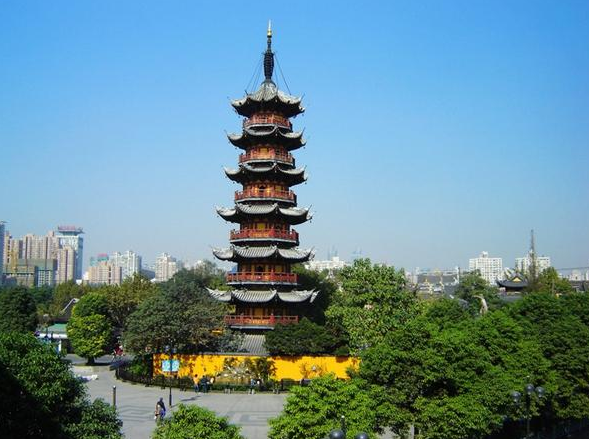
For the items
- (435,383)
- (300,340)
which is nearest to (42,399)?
(435,383)

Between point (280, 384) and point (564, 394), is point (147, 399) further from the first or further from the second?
point (564, 394)

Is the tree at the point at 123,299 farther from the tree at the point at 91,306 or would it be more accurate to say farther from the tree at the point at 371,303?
the tree at the point at 371,303

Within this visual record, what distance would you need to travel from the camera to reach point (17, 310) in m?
51.7

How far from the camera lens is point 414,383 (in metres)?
22.2

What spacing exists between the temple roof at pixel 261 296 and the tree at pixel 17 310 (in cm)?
1862

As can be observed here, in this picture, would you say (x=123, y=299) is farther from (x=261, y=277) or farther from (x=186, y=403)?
(x=186, y=403)

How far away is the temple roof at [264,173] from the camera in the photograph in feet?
145

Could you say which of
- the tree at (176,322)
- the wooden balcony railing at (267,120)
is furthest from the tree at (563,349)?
the wooden balcony railing at (267,120)

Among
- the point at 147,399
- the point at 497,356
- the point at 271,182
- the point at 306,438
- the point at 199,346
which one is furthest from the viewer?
the point at 271,182

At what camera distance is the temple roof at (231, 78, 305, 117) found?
45281 mm

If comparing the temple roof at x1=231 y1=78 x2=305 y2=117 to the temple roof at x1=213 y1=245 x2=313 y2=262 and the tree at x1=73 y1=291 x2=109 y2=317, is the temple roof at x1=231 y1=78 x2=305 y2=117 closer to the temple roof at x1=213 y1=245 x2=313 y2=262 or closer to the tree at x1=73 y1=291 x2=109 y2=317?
the temple roof at x1=213 y1=245 x2=313 y2=262

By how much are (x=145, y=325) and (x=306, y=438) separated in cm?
2213

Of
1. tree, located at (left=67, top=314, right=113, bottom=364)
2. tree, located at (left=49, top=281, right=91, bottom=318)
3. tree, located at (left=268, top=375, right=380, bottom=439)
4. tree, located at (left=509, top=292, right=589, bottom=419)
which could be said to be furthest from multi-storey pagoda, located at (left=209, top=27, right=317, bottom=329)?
tree, located at (left=49, top=281, right=91, bottom=318)

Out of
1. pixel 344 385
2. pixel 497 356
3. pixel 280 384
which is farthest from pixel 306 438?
pixel 280 384
